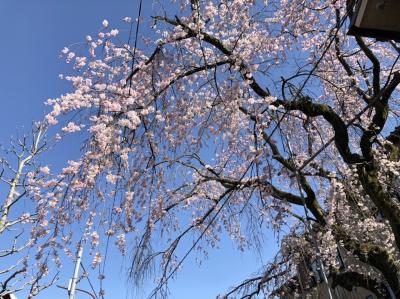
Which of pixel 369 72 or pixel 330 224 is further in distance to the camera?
pixel 369 72

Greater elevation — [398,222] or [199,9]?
A: [199,9]

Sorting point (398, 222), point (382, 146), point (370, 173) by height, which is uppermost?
point (382, 146)

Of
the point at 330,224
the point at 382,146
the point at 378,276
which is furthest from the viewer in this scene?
the point at 378,276

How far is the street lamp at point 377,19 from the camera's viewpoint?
9.95ft

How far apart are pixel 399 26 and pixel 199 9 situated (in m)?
3.20

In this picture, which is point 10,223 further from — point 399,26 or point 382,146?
point 399,26

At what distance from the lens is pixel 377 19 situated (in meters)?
3.15

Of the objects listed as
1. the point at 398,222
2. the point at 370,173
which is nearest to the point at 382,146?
the point at 370,173

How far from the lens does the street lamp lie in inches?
119

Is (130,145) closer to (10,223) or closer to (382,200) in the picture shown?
(382,200)

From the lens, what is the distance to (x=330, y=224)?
256 inches

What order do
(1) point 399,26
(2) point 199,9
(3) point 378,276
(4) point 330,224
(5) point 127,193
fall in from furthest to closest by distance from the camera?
1. (3) point 378,276
2. (4) point 330,224
3. (2) point 199,9
4. (5) point 127,193
5. (1) point 399,26

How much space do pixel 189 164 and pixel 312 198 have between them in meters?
2.40

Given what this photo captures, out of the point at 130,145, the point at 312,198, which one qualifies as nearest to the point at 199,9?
the point at 130,145
